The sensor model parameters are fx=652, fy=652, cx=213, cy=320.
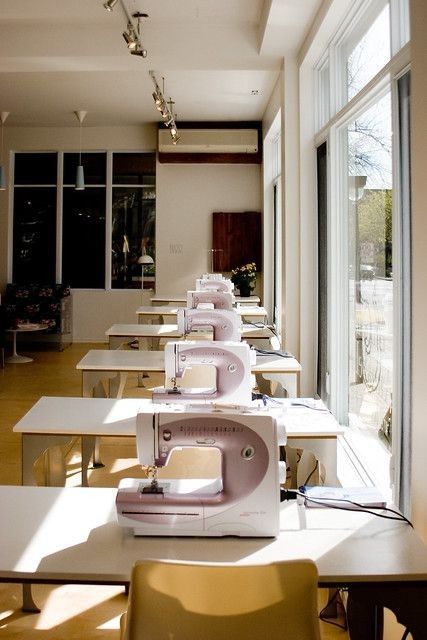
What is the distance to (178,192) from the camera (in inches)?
386

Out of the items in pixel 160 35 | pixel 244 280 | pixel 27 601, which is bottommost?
pixel 27 601

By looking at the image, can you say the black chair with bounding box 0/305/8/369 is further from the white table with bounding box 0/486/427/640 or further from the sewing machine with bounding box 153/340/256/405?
the white table with bounding box 0/486/427/640

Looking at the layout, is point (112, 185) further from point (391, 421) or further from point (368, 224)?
point (391, 421)

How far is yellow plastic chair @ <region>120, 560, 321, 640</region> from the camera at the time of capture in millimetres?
1203

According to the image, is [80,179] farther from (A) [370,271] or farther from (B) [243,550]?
(B) [243,550]

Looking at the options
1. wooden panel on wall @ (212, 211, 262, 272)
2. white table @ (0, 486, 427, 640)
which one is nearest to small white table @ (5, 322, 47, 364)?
wooden panel on wall @ (212, 211, 262, 272)

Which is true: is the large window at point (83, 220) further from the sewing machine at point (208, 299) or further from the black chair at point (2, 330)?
the sewing machine at point (208, 299)

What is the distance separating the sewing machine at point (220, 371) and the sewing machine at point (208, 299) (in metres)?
2.36

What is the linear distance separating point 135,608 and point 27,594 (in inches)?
61.5

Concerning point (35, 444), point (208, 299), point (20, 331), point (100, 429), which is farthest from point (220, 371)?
point (20, 331)

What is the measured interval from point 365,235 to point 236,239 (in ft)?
19.9

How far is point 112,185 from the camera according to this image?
10062 millimetres

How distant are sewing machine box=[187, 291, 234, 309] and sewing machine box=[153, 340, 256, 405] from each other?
2.36 m

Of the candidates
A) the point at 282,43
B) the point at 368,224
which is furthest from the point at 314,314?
the point at 282,43
